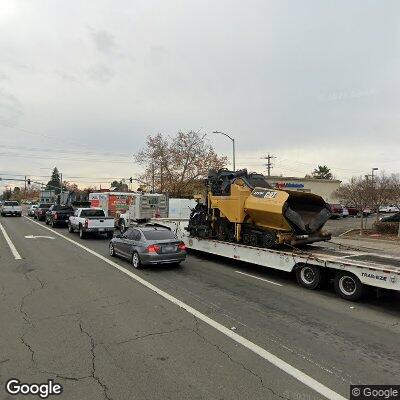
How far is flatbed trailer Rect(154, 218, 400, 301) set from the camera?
8828 millimetres

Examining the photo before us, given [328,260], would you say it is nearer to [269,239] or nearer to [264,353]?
[269,239]

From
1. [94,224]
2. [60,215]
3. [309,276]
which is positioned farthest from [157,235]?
[60,215]

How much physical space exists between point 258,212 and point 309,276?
283 centimetres

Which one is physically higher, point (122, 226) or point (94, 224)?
point (94, 224)

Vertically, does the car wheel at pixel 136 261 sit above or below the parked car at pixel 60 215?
below

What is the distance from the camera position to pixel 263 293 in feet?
32.2

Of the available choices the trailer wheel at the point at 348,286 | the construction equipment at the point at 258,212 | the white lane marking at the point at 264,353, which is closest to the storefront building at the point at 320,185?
the construction equipment at the point at 258,212

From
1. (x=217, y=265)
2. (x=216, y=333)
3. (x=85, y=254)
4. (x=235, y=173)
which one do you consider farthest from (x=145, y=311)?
(x=85, y=254)

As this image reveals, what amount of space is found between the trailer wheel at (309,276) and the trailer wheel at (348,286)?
0.52m

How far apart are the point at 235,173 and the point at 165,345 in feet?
29.3

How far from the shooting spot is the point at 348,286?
955 centimetres

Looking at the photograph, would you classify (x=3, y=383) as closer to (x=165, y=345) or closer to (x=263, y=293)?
(x=165, y=345)

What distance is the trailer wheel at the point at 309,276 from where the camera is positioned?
33.7ft

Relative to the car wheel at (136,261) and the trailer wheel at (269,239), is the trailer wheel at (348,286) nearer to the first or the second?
the trailer wheel at (269,239)
